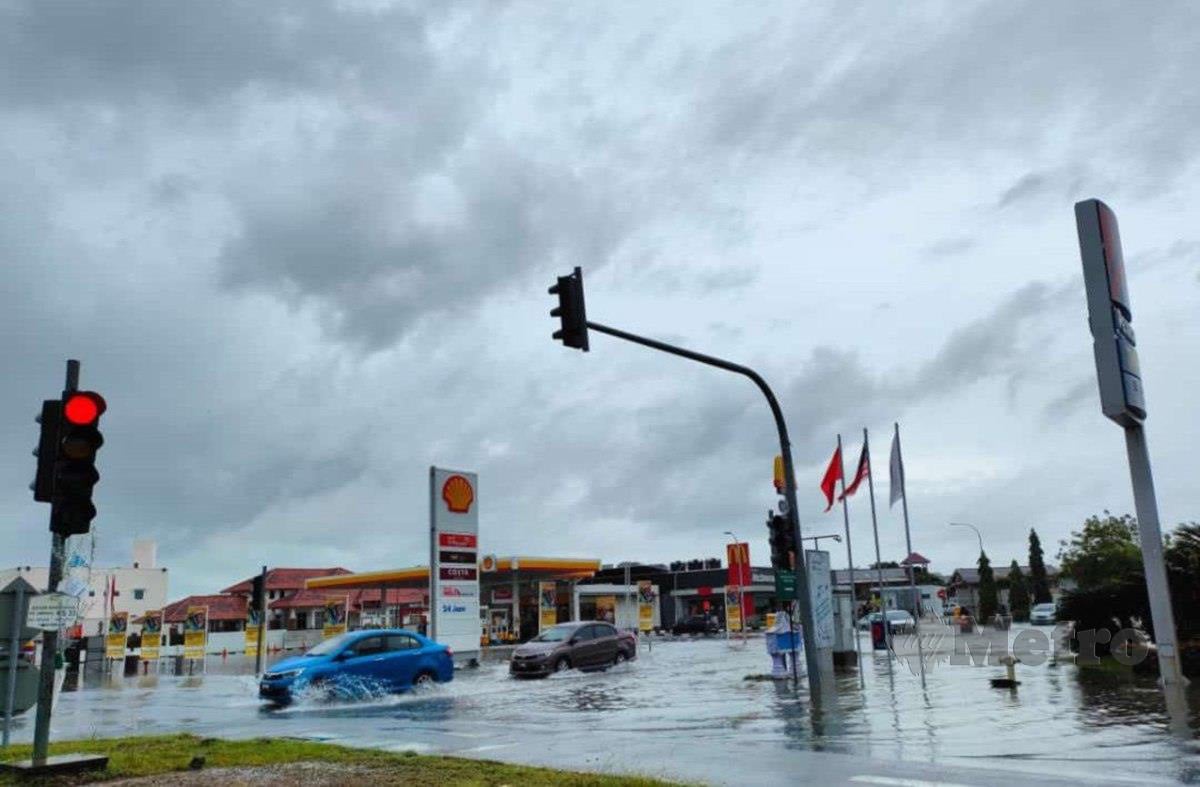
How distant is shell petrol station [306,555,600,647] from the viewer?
5094 cm

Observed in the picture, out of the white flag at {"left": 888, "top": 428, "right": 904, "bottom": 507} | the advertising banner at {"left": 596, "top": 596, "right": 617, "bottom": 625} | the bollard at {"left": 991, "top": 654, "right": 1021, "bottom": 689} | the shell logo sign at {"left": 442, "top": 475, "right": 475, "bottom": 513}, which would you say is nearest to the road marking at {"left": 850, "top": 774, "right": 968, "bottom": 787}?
the bollard at {"left": 991, "top": 654, "right": 1021, "bottom": 689}

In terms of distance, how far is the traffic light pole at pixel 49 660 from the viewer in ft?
33.2

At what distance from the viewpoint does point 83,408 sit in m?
10.3

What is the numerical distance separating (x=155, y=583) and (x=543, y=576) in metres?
49.5

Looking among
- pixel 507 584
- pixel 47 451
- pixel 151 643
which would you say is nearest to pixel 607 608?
pixel 507 584

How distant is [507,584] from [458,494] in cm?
3111

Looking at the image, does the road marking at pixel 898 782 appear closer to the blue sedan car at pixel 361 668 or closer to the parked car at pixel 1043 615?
the blue sedan car at pixel 361 668

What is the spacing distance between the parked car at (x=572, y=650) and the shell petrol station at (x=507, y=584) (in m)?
11.3

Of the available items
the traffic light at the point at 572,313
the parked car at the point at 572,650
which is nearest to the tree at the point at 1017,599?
the parked car at the point at 572,650

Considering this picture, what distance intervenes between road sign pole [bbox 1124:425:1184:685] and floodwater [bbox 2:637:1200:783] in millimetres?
580

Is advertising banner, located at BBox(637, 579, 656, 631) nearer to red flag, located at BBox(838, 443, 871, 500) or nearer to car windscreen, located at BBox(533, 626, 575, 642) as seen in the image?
car windscreen, located at BBox(533, 626, 575, 642)

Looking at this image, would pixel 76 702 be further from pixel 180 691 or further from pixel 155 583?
pixel 155 583

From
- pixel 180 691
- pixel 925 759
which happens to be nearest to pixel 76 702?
pixel 180 691

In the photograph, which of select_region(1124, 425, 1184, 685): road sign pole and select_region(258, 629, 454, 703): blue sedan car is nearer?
select_region(1124, 425, 1184, 685): road sign pole
